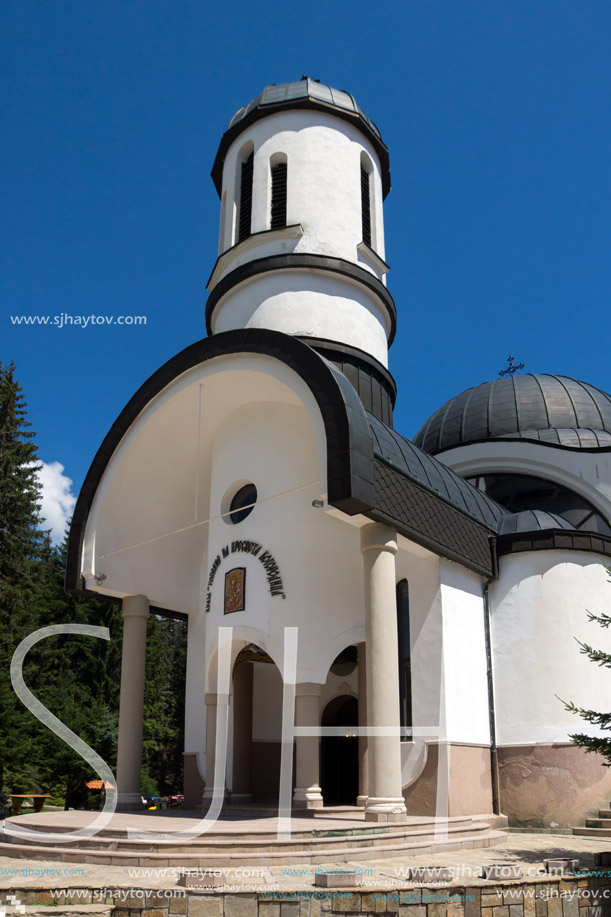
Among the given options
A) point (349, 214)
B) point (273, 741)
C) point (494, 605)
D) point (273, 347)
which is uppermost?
point (349, 214)

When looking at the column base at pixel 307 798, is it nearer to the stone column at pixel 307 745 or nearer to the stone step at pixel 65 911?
→ the stone column at pixel 307 745

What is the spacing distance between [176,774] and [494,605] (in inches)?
1055

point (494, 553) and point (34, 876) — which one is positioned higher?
point (494, 553)

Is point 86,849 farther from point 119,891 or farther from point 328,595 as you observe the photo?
point 328,595

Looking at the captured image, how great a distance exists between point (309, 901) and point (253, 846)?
105 inches

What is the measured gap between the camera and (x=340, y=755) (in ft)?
53.2

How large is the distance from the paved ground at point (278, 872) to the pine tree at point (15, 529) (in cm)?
1740

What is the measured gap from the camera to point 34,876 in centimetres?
798

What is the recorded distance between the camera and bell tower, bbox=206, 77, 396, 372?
53.9 feet

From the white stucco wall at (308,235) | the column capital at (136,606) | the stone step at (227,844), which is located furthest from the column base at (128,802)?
the white stucco wall at (308,235)

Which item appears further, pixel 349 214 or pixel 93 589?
pixel 349 214

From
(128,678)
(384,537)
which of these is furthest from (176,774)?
(384,537)

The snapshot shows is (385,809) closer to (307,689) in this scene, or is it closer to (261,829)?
(261,829)

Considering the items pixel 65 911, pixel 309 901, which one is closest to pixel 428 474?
pixel 309 901
